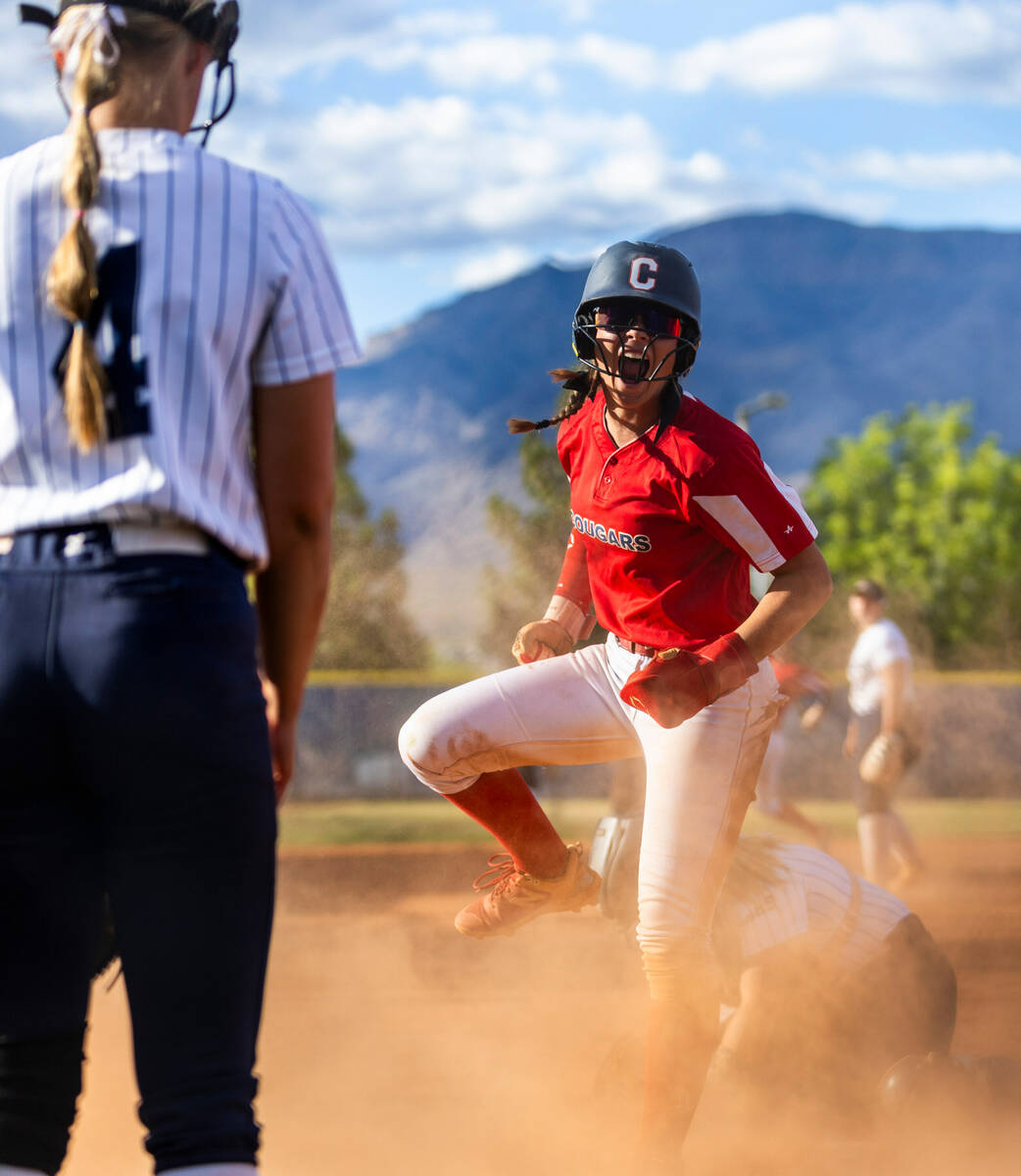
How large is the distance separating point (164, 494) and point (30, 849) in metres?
0.52

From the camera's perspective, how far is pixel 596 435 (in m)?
3.57

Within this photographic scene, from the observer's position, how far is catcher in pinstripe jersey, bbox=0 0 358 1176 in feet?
5.42

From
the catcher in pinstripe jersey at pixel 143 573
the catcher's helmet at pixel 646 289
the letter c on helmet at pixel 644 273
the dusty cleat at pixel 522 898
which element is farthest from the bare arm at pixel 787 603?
the catcher in pinstripe jersey at pixel 143 573

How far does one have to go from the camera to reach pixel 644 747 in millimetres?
3395

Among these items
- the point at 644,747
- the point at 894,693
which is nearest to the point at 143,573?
the point at 644,747

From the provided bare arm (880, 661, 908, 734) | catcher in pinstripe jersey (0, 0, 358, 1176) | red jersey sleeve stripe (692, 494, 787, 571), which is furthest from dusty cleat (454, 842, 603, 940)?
bare arm (880, 661, 908, 734)

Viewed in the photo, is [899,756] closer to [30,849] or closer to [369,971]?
→ [369,971]

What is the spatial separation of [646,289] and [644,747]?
1.22m

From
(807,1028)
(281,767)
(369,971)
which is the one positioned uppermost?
(281,767)

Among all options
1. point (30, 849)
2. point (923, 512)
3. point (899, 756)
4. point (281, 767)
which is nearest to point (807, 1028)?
point (281, 767)

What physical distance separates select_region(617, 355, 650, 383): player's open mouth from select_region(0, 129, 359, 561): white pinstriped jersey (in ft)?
5.44

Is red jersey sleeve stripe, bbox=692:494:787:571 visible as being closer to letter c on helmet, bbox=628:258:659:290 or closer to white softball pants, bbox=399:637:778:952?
white softball pants, bbox=399:637:778:952

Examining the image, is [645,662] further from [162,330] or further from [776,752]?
[776,752]

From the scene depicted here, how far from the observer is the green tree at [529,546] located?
33562 mm
